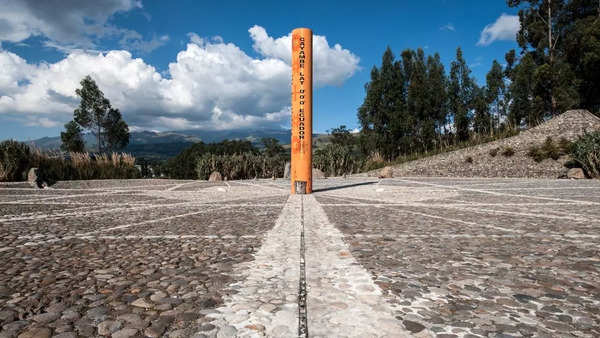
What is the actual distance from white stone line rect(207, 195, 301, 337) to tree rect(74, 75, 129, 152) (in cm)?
3692

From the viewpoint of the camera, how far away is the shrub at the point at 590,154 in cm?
1087

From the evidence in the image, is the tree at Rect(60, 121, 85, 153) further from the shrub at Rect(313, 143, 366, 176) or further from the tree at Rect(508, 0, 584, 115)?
the tree at Rect(508, 0, 584, 115)

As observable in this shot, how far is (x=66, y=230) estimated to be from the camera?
290 centimetres

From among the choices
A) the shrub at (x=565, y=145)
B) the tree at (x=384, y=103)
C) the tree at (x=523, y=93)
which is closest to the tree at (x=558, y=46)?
the tree at (x=523, y=93)

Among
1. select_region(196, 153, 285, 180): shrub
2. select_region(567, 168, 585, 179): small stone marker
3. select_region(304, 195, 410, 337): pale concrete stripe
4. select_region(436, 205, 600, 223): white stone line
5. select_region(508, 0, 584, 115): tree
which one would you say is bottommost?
select_region(304, 195, 410, 337): pale concrete stripe

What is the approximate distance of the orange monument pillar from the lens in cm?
712

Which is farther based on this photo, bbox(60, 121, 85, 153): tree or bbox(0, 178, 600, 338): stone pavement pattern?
bbox(60, 121, 85, 153): tree

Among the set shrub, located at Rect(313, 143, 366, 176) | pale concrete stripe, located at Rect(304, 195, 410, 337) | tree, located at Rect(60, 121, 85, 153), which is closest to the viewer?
pale concrete stripe, located at Rect(304, 195, 410, 337)

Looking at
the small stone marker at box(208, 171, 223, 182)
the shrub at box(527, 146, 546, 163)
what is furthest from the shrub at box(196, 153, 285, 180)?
the shrub at box(527, 146, 546, 163)

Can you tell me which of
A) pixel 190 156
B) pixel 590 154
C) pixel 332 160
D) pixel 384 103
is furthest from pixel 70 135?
pixel 590 154

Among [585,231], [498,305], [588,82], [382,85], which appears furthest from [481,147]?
[498,305]

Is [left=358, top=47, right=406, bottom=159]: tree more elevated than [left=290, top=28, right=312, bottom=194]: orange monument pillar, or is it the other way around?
[left=358, top=47, right=406, bottom=159]: tree

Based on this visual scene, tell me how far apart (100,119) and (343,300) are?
38.6 meters

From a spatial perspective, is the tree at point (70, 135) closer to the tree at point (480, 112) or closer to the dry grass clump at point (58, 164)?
the dry grass clump at point (58, 164)
